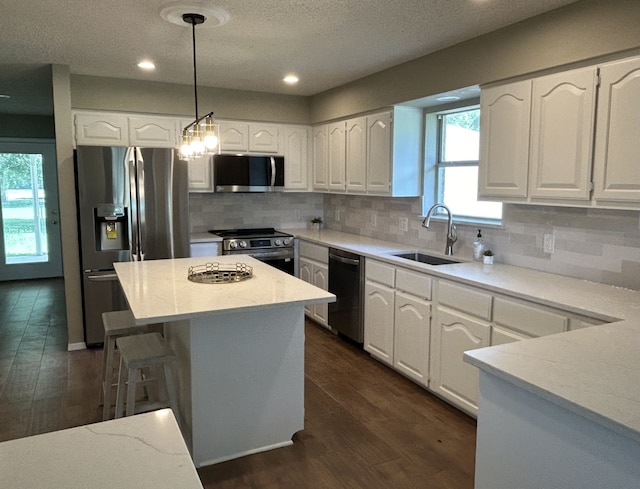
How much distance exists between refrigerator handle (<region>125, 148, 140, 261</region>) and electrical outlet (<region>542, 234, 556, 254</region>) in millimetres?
3242

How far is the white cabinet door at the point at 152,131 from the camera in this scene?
4.67m

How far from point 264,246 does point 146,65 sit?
2.01m

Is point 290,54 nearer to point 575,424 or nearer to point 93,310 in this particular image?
point 93,310

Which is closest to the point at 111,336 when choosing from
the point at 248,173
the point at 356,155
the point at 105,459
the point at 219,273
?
A: the point at 219,273

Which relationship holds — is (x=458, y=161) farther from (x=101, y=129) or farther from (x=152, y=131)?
(x=101, y=129)

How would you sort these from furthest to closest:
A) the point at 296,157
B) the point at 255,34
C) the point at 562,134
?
the point at 296,157, the point at 255,34, the point at 562,134

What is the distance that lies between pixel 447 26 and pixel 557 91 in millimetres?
798

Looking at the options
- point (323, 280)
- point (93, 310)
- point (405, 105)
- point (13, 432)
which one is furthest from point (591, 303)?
point (93, 310)

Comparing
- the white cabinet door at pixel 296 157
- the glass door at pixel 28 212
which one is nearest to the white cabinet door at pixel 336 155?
the white cabinet door at pixel 296 157

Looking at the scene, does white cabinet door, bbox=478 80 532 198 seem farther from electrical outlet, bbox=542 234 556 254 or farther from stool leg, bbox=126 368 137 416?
stool leg, bbox=126 368 137 416

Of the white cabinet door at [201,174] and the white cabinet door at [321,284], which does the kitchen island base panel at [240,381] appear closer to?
the white cabinet door at [321,284]

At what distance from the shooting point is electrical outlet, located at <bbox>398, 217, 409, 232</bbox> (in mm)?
4473

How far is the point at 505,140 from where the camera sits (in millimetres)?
2982

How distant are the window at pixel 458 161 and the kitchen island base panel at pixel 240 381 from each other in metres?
1.85
